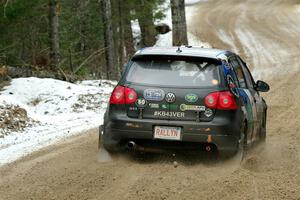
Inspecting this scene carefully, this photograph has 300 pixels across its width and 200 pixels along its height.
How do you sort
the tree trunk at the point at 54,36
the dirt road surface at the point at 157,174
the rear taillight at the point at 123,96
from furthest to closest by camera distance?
1. the tree trunk at the point at 54,36
2. the rear taillight at the point at 123,96
3. the dirt road surface at the point at 157,174

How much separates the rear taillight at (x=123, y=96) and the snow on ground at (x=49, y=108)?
89.8 inches

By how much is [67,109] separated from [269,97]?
5.45m

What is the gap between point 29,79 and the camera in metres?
17.9

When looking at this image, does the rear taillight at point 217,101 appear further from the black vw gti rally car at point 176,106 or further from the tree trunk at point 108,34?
the tree trunk at point 108,34

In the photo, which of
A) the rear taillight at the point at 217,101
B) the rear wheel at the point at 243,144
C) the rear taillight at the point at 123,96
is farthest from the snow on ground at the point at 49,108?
the rear wheel at the point at 243,144

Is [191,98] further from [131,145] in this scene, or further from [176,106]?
[131,145]

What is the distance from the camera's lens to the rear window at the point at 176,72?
27.7ft

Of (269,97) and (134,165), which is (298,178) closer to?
(134,165)

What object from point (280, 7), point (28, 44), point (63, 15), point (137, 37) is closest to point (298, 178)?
point (28, 44)

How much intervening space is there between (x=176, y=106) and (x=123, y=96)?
0.74 m

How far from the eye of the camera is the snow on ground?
38.2 feet

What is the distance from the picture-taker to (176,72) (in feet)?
28.1

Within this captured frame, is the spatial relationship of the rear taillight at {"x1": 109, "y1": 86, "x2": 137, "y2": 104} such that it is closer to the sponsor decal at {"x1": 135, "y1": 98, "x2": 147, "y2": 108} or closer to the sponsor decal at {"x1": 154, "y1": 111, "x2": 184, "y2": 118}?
the sponsor decal at {"x1": 135, "y1": 98, "x2": 147, "y2": 108}

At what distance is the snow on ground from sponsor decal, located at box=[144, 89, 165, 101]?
2709 millimetres
